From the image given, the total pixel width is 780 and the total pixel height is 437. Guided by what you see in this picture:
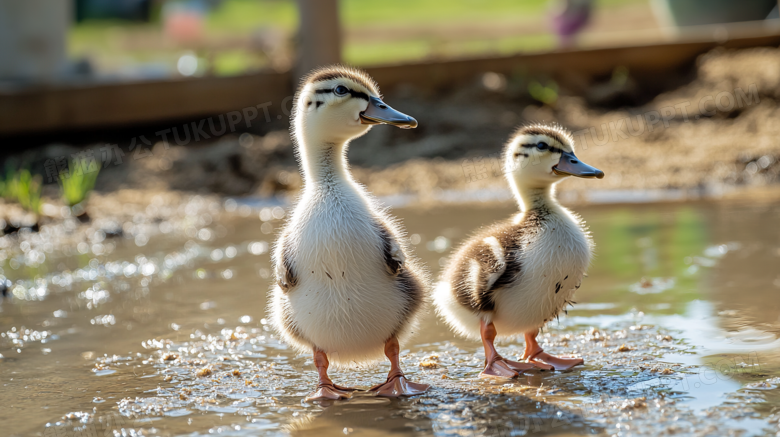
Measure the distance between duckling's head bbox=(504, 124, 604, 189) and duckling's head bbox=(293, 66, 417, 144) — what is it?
0.92 metres

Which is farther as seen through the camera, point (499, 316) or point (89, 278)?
point (89, 278)

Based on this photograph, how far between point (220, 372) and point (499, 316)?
1.65 m

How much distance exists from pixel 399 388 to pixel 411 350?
0.92m

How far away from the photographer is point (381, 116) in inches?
178

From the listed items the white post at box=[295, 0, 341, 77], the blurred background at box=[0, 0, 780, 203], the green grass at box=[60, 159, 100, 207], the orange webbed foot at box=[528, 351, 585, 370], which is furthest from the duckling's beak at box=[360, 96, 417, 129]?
the white post at box=[295, 0, 341, 77]

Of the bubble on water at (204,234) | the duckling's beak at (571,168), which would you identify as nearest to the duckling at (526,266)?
the duckling's beak at (571,168)

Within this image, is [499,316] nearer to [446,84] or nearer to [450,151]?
→ [450,151]

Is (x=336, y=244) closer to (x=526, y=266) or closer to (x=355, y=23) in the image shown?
(x=526, y=266)

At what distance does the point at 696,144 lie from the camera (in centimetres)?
1158

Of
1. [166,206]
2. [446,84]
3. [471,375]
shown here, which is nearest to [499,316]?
[471,375]

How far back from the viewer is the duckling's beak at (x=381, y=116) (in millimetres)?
4492

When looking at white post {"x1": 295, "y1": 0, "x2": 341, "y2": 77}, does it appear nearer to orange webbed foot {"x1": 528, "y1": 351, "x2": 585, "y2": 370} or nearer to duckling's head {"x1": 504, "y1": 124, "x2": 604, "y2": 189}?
duckling's head {"x1": 504, "y1": 124, "x2": 604, "y2": 189}

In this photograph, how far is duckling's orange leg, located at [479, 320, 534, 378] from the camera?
4.54 m

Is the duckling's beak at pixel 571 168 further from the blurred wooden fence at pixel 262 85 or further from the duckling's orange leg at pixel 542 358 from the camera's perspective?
the blurred wooden fence at pixel 262 85
